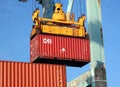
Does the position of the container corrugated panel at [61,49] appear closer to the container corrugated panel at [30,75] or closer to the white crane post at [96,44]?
the white crane post at [96,44]

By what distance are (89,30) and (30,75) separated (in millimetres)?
15872

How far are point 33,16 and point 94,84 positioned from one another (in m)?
9.25

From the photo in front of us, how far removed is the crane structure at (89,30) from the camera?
121 ft

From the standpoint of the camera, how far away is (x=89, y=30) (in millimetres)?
39781

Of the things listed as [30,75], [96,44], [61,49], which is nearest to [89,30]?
[96,44]

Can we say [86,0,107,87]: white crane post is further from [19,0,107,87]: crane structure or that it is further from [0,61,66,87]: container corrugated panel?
[0,61,66,87]: container corrugated panel

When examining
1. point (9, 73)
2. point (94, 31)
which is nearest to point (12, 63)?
point (9, 73)

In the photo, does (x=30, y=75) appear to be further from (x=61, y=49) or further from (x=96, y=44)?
(x=96, y=44)

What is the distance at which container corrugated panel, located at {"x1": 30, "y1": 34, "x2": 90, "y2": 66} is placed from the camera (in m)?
35.3

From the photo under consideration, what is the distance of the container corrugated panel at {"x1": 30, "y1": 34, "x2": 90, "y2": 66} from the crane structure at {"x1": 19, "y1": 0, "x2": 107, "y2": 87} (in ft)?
2.34

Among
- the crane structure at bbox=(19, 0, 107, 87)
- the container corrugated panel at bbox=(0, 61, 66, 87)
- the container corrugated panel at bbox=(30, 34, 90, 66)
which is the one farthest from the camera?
the crane structure at bbox=(19, 0, 107, 87)

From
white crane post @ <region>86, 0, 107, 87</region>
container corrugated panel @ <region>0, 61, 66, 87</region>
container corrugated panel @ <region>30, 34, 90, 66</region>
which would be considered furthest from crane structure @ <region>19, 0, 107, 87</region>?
container corrugated panel @ <region>0, 61, 66, 87</region>

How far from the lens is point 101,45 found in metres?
39.8

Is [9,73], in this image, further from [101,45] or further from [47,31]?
[101,45]
